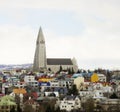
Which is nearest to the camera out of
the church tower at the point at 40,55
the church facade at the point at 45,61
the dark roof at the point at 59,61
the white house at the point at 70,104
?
the white house at the point at 70,104

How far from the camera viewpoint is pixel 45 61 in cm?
9094

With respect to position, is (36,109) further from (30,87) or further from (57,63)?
(57,63)

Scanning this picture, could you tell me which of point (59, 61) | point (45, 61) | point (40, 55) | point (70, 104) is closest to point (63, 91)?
point (70, 104)

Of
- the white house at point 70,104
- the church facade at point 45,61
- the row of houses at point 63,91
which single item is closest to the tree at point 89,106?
the row of houses at point 63,91

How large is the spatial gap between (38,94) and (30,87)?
27.7 ft

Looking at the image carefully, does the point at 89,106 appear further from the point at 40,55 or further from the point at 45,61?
the point at 40,55

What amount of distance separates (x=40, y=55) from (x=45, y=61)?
1343 mm

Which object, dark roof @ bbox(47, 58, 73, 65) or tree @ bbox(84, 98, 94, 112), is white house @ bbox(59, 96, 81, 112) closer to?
tree @ bbox(84, 98, 94, 112)

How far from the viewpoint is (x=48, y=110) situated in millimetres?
34188

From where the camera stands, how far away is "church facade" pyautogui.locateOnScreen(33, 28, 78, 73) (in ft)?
297

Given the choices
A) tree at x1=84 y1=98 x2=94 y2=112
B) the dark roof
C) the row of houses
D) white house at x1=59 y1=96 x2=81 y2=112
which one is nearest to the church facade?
the dark roof

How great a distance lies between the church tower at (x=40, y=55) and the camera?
90.4m

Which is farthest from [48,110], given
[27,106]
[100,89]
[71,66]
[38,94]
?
[71,66]

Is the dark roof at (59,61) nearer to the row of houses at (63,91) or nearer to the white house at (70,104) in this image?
the row of houses at (63,91)
